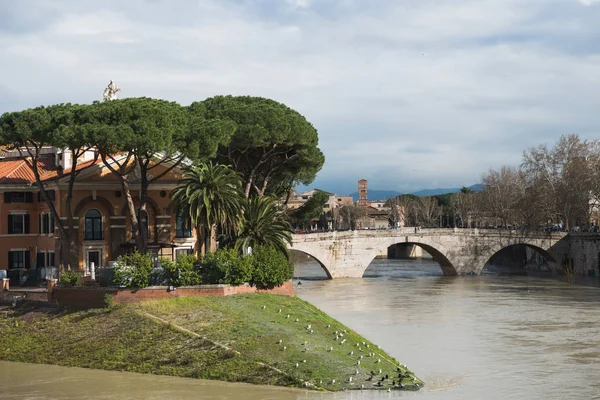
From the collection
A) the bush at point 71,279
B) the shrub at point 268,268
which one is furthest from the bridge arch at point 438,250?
the bush at point 71,279

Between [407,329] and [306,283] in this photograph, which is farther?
[306,283]

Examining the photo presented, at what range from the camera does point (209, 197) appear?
143 ft

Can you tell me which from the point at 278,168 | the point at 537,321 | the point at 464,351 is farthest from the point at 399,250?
the point at 464,351

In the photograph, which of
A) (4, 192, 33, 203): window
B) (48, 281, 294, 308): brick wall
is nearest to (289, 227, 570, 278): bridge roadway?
(4, 192, 33, 203): window

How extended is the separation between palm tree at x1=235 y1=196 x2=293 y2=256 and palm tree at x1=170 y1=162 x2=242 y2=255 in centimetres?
155

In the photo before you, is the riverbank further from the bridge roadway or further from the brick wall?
the bridge roadway

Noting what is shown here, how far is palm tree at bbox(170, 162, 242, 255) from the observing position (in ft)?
143

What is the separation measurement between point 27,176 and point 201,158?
1289cm

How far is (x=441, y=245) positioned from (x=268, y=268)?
47.4m

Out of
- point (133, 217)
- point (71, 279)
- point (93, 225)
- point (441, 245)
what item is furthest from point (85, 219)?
point (441, 245)

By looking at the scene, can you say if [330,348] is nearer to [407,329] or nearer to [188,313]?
[188,313]

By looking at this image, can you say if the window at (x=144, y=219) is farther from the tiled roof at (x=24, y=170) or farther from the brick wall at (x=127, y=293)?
the brick wall at (x=127, y=293)

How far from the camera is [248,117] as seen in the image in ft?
177

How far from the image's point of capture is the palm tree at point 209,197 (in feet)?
143
